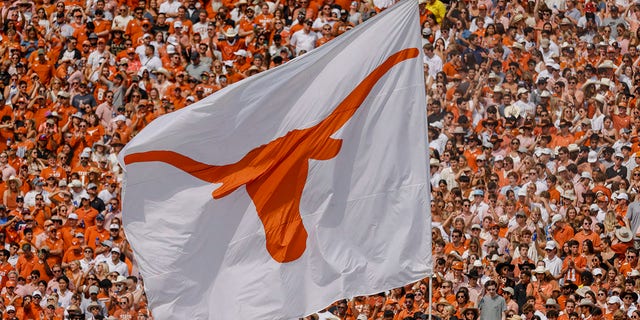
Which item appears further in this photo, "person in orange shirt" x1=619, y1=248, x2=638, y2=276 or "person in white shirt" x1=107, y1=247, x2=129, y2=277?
"person in white shirt" x1=107, y1=247, x2=129, y2=277

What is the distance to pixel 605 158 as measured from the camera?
23.1m

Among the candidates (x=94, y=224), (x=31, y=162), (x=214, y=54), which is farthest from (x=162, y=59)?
(x=94, y=224)

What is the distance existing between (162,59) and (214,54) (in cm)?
95

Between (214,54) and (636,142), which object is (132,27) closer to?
(214,54)

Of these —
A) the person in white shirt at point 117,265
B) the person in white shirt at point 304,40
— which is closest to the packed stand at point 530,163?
the person in white shirt at point 304,40

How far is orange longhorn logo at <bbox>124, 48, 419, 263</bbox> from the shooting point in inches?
488

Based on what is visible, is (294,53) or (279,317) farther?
(294,53)

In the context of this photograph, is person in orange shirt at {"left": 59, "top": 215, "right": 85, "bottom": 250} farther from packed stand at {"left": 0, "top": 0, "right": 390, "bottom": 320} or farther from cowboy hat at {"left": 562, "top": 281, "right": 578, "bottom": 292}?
cowboy hat at {"left": 562, "top": 281, "right": 578, "bottom": 292}

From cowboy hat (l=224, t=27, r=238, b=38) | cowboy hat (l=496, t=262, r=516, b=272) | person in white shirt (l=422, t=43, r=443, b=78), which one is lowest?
cowboy hat (l=496, t=262, r=516, b=272)

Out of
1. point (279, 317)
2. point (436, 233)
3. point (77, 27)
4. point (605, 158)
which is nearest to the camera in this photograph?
point (279, 317)

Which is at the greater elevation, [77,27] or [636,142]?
[77,27]

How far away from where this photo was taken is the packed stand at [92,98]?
2278cm

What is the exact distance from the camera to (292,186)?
12594 mm

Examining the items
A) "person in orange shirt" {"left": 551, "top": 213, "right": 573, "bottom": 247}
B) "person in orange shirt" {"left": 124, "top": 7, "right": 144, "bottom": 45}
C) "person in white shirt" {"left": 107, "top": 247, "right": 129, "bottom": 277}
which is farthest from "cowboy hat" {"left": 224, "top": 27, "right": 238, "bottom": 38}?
"person in orange shirt" {"left": 551, "top": 213, "right": 573, "bottom": 247}
